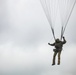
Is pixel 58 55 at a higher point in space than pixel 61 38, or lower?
lower

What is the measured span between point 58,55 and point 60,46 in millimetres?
1189

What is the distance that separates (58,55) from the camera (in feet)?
74.4

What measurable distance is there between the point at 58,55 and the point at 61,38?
227 cm

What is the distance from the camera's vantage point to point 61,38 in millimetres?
22109

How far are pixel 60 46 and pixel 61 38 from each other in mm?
1112

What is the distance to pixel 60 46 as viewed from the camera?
22547mm
